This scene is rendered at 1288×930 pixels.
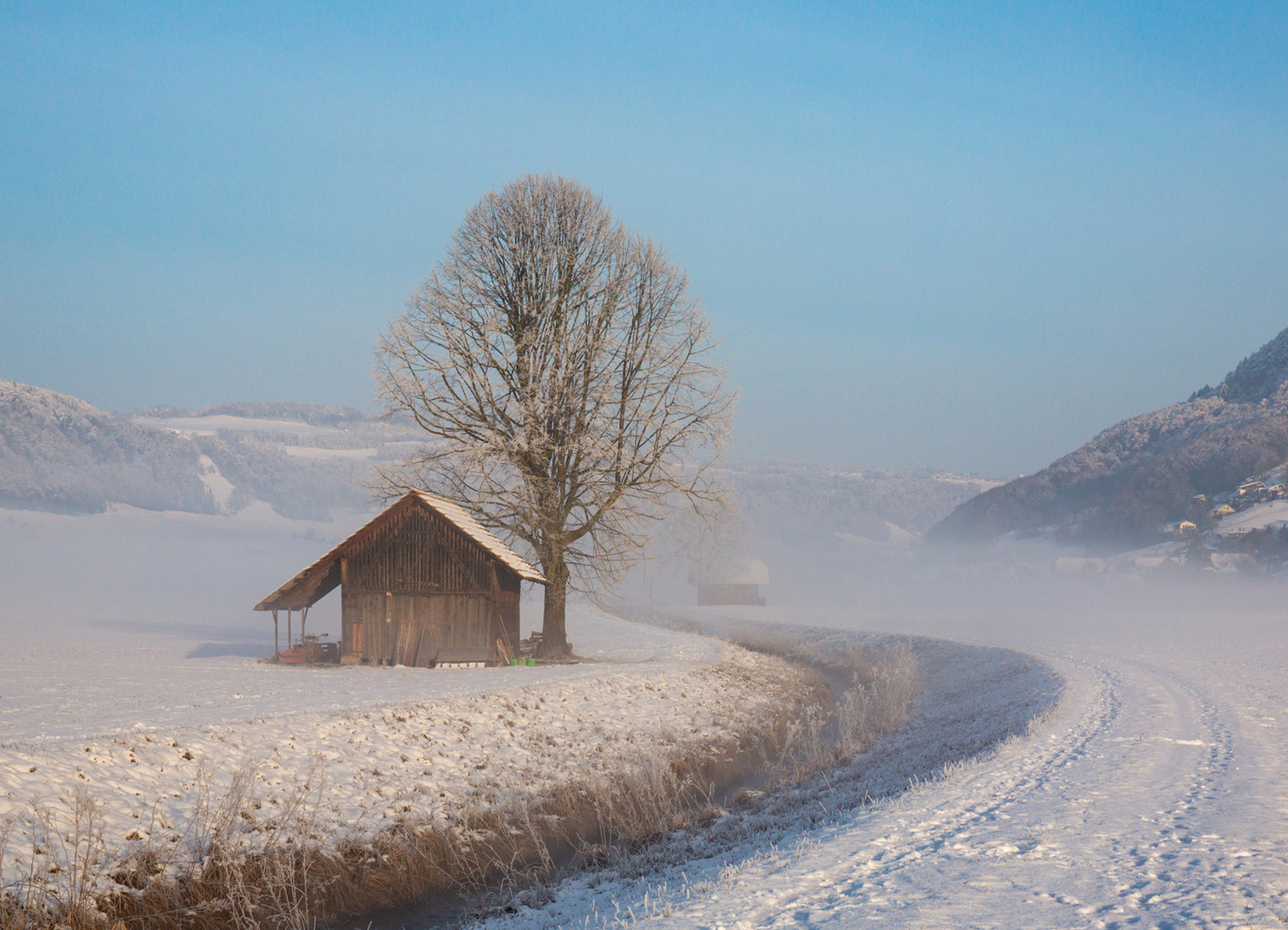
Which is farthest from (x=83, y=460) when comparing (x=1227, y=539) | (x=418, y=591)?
(x=1227, y=539)

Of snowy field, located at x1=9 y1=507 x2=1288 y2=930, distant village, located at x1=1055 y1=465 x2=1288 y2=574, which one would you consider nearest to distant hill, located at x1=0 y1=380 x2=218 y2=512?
snowy field, located at x1=9 y1=507 x2=1288 y2=930

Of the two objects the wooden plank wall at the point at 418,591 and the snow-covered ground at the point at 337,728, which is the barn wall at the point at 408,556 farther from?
the snow-covered ground at the point at 337,728

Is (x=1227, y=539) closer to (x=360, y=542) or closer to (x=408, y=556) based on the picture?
(x=408, y=556)

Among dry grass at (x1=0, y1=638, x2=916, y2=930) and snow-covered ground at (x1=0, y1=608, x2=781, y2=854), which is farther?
snow-covered ground at (x1=0, y1=608, x2=781, y2=854)

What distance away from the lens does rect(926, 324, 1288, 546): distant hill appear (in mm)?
107062

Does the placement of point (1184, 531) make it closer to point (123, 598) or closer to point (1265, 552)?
point (1265, 552)

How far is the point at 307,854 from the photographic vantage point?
9703mm

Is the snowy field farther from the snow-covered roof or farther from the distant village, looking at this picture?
the distant village

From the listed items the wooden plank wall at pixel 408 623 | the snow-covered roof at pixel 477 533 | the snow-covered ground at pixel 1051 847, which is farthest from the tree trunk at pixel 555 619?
the snow-covered ground at pixel 1051 847

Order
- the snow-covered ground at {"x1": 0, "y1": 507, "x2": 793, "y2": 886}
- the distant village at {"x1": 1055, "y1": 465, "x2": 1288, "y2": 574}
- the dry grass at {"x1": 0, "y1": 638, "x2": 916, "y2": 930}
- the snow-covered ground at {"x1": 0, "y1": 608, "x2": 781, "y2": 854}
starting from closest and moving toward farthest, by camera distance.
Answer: the dry grass at {"x1": 0, "y1": 638, "x2": 916, "y2": 930}
the snow-covered ground at {"x1": 0, "y1": 608, "x2": 781, "y2": 854}
the snow-covered ground at {"x1": 0, "y1": 507, "x2": 793, "y2": 886}
the distant village at {"x1": 1055, "y1": 465, "x2": 1288, "y2": 574}

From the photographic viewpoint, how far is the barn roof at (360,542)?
24.6 m

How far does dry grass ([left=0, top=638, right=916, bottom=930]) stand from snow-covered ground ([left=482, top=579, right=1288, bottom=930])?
1875 millimetres

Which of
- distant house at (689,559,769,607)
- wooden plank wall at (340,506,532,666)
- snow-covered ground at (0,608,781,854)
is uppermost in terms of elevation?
wooden plank wall at (340,506,532,666)

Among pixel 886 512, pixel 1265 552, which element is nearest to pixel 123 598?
pixel 1265 552
